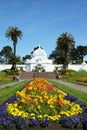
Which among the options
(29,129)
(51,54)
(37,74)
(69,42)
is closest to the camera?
(29,129)

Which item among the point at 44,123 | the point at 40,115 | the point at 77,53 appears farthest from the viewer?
the point at 77,53

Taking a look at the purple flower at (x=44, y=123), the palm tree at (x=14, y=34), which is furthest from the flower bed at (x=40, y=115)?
the palm tree at (x=14, y=34)

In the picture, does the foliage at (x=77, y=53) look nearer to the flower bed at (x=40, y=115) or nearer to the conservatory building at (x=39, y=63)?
the conservatory building at (x=39, y=63)

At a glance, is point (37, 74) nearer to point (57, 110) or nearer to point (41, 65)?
point (41, 65)

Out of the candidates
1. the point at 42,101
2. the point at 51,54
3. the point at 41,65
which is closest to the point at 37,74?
the point at 41,65

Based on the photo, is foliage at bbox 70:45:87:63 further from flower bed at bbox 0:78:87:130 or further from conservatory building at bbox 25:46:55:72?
flower bed at bbox 0:78:87:130

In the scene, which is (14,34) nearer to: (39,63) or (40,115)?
(39,63)

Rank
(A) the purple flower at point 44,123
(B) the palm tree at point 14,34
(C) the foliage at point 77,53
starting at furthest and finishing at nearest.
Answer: (C) the foliage at point 77,53 → (B) the palm tree at point 14,34 → (A) the purple flower at point 44,123

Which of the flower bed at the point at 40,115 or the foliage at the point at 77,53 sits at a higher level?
the foliage at the point at 77,53

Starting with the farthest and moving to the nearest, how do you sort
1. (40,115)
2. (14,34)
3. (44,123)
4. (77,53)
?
(77,53) → (14,34) → (40,115) → (44,123)

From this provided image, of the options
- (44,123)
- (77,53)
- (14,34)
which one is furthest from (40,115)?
(77,53)

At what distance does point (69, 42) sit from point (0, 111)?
230ft

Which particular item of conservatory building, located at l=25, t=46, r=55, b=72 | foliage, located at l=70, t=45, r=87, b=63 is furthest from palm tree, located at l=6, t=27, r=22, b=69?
foliage, located at l=70, t=45, r=87, b=63

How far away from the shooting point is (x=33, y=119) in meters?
7.92
